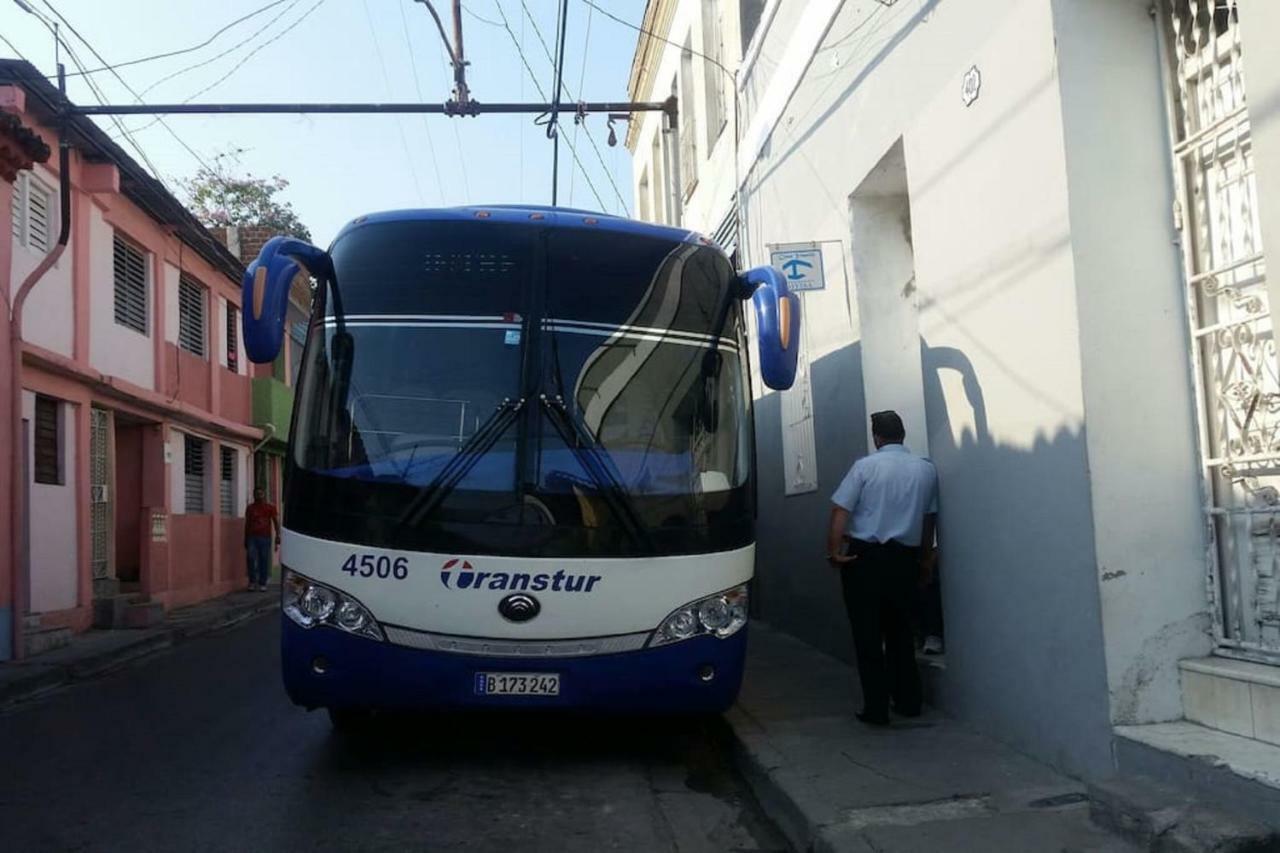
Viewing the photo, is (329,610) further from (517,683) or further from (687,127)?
(687,127)

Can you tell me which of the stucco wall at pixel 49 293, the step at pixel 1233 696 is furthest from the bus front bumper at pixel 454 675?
the stucco wall at pixel 49 293

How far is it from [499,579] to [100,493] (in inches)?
416

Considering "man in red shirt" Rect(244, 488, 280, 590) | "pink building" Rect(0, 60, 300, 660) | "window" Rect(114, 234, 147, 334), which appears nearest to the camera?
"pink building" Rect(0, 60, 300, 660)

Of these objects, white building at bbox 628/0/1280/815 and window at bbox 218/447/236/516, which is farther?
window at bbox 218/447/236/516

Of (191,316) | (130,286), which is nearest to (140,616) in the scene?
(130,286)

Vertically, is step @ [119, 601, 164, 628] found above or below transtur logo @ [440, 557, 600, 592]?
below

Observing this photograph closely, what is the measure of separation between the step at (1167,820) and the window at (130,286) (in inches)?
543

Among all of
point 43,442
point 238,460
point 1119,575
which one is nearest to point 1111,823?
point 1119,575

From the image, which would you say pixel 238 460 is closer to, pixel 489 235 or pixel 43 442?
pixel 43 442

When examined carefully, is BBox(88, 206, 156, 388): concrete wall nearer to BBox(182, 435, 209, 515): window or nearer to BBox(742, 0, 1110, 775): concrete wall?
BBox(182, 435, 209, 515): window

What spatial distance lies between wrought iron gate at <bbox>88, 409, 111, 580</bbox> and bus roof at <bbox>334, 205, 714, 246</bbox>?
9265mm

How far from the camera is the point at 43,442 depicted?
12.4 metres

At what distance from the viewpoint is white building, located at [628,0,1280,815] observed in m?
4.39

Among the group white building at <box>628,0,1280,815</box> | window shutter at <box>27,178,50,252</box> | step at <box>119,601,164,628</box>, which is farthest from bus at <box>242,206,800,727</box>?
step at <box>119,601,164,628</box>
